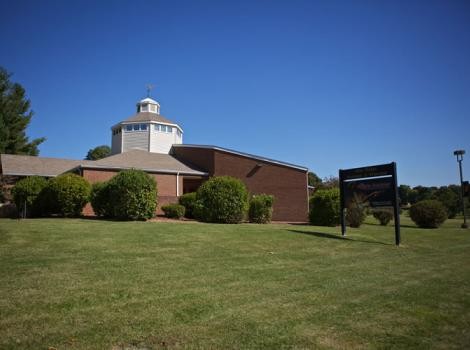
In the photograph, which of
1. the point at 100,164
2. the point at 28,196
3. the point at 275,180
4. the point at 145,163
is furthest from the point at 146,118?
the point at 28,196

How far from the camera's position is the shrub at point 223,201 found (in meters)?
19.5

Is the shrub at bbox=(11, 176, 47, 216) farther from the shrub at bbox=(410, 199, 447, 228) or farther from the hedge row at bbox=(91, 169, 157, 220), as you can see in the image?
the shrub at bbox=(410, 199, 447, 228)

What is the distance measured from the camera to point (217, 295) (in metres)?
Answer: 6.32

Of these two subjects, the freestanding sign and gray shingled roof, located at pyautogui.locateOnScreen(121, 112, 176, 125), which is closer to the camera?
the freestanding sign

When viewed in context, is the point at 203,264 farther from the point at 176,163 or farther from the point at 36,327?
the point at 176,163

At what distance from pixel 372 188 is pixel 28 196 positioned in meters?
16.9

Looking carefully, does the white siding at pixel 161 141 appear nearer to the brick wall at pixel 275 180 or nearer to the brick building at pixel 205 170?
the brick building at pixel 205 170

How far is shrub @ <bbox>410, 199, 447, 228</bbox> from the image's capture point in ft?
77.9

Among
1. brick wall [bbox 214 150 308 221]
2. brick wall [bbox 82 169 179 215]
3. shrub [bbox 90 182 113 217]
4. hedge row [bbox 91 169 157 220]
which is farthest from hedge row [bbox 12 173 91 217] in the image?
brick wall [bbox 214 150 308 221]

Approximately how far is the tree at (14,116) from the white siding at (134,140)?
16.5 meters

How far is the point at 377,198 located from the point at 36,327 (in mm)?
13252

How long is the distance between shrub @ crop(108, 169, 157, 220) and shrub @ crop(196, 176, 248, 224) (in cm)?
294

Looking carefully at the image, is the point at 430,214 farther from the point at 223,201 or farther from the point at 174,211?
the point at 174,211

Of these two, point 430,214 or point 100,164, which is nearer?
point 430,214
